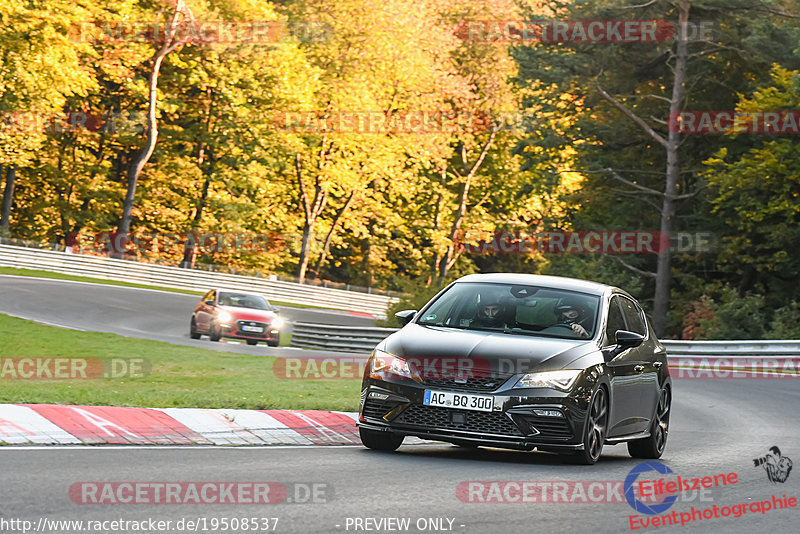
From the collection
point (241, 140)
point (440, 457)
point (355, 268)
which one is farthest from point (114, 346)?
point (355, 268)

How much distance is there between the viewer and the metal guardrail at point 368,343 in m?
27.8

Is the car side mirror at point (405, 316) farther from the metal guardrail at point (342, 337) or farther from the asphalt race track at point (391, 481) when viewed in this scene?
the metal guardrail at point (342, 337)

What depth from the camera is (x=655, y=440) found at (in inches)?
472

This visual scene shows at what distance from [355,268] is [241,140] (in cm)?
1624

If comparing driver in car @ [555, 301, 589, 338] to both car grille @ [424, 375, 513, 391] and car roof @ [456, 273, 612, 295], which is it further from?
car grille @ [424, 375, 513, 391]

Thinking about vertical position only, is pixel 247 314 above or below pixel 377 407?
below

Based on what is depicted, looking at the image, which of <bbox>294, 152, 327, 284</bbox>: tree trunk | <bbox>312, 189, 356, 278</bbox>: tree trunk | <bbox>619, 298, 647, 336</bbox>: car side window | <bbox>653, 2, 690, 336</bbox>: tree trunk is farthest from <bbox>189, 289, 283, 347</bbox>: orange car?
<bbox>312, 189, 356, 278</bbox>: tree trunk

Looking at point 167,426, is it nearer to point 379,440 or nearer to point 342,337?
point 379,440

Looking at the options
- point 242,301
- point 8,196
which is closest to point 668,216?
point 242,301

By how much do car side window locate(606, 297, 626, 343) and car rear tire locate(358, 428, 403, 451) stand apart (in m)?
2.15

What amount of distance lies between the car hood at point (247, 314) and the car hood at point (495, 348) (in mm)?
21961

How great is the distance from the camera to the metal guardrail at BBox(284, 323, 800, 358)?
27781 mm

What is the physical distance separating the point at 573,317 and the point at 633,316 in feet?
4.79

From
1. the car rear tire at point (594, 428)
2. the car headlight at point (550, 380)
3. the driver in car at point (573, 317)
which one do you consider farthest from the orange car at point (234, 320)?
the car headlight at point (550, 380)
